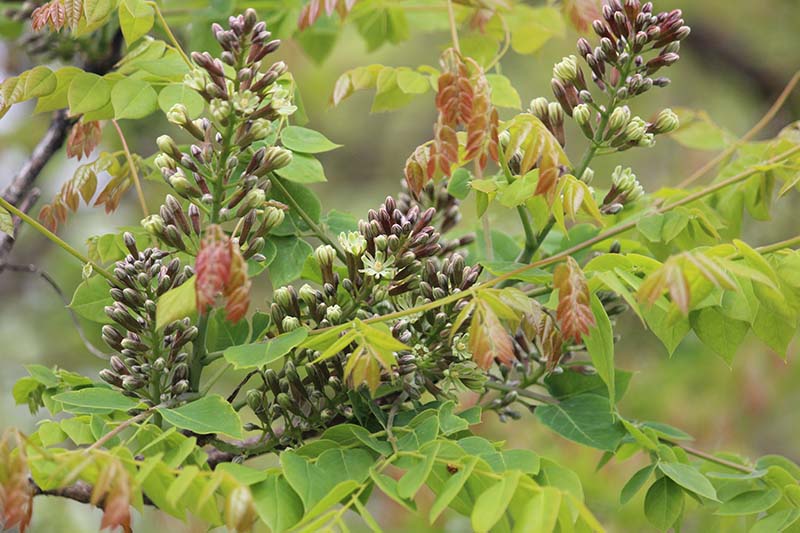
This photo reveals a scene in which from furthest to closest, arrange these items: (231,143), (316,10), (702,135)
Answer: (702,135) → (316,10) → (231,143)

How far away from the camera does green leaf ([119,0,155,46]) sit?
150 centimetres

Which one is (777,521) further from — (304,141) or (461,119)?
(304,141)

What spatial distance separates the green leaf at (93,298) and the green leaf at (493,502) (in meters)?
0.73

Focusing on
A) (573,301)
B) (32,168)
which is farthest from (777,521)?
(32,168)

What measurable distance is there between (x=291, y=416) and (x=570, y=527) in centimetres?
48

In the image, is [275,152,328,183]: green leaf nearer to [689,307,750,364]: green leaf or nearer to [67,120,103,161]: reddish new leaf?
[67,120,103,161]: reddish new leaf

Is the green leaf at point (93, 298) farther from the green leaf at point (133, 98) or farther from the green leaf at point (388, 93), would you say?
the green leaf at point (388, 93)

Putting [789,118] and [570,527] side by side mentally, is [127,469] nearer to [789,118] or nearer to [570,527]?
[570,527]

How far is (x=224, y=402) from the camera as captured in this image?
1.28 meters

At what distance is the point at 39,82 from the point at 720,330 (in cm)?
117

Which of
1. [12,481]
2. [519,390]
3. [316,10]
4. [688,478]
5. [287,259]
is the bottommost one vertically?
[688,478]

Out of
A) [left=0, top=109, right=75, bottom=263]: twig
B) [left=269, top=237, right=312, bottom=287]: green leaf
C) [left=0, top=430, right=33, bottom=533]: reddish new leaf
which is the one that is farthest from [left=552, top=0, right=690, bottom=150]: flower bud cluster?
[left=0, top=109, right=75, bottom=263]: twig

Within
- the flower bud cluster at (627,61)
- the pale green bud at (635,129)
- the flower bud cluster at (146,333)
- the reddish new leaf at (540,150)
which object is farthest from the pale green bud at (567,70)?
the flower bud cluster at (146,333)

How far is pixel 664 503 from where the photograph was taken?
4.93 ft
